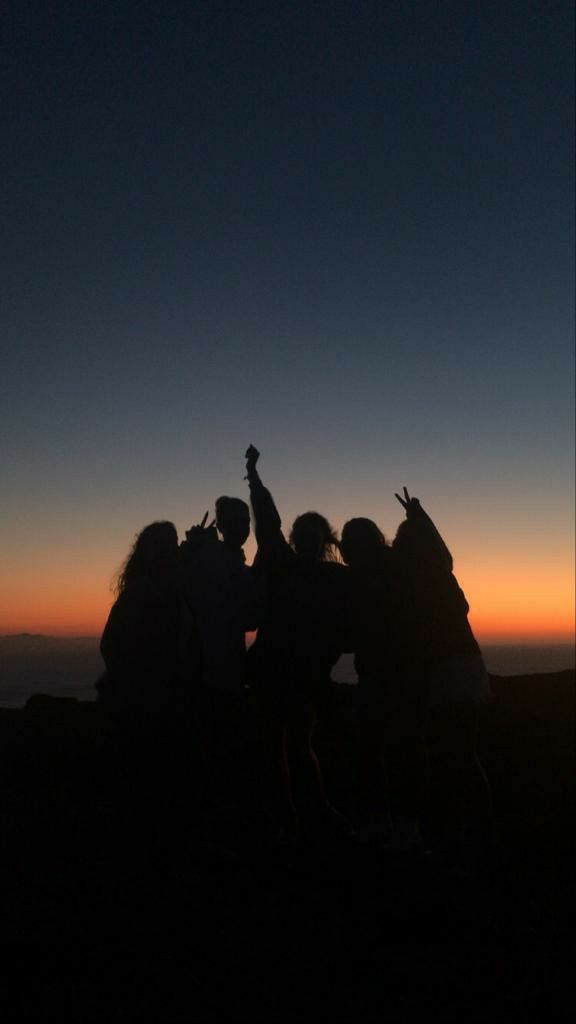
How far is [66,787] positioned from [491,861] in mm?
3510

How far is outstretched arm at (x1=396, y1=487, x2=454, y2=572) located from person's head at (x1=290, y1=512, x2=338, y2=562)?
1.60 ft

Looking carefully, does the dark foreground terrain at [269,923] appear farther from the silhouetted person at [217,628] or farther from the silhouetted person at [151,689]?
the silhouetted person at [217,628]

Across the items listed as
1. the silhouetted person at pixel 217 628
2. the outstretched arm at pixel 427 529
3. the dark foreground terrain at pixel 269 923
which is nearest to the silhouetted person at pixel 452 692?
the outstretched arm at pixel 427 529

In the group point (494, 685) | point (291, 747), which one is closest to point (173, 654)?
point (291, 747)

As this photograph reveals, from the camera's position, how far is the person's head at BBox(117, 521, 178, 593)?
480 centimetres

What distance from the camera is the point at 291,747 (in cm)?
475

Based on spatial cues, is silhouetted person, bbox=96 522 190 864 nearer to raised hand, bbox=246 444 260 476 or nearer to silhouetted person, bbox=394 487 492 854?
raised hand, bbox=246 444 260 476

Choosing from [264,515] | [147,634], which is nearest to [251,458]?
[264,515]

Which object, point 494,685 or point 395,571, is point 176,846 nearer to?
point 395,571

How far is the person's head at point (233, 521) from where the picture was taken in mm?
4910

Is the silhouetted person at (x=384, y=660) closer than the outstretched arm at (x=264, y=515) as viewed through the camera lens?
Yes

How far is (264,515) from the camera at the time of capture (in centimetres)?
481

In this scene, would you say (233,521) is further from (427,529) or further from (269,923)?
(269,923)

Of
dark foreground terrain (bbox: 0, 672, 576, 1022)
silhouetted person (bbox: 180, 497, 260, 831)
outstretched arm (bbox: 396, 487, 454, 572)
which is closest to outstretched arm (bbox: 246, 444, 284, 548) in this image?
silhouetted person (bbox: 180, 497, 260, 831)
